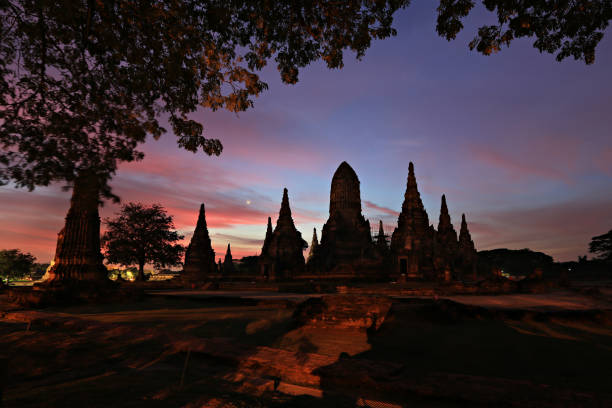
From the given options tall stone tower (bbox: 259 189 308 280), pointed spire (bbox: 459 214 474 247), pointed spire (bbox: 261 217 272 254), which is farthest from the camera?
pointed spire (bbox: 459 214 474 247)

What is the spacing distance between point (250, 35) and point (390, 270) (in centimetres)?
3012

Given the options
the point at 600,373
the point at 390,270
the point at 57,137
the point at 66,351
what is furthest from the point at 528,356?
the point at 390,270

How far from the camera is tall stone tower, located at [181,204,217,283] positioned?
36125 mm

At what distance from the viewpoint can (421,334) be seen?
655cm

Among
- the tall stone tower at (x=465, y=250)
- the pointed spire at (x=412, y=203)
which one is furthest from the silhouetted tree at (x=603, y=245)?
the pointed spire at (x=412, y=203)

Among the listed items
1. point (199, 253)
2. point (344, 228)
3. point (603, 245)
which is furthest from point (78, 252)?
point (603, 245)

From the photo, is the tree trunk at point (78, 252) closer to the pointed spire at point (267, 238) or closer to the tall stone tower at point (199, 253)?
the tall stone tower at point (199, 253)

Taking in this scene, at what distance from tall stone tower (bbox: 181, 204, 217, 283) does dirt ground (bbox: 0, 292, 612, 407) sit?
28364mm

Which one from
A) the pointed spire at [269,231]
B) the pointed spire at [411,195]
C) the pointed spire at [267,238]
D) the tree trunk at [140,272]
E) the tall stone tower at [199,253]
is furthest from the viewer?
the pointed spire at [269,231]

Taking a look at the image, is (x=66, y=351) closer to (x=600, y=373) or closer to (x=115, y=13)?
(x=115, y=13)

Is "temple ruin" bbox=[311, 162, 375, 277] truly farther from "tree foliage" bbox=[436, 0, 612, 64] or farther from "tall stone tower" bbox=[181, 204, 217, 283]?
"tree foliage" bbox=[436, 0, 612, 64]

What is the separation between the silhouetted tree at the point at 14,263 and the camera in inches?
1693

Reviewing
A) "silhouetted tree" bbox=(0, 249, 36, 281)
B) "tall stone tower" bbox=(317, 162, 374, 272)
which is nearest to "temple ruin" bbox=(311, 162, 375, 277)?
"tall stone tower" bbox=(317, 162, 374, 272)

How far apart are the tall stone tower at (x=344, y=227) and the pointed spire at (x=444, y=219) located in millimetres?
12838
